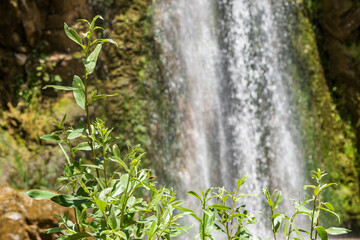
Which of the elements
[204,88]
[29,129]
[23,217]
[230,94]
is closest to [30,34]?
[29,129]

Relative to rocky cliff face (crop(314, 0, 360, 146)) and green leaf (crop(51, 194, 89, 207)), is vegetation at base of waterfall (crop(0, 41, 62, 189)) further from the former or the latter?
rocky cliff face (crop(314, 0, 360, 146))

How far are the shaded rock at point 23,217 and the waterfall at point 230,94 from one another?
105 inches

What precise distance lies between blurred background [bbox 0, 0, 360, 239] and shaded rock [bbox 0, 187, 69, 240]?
1951 millimetres

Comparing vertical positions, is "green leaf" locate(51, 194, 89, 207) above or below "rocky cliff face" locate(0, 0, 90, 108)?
below

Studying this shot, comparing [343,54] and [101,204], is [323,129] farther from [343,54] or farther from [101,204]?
[101,204]

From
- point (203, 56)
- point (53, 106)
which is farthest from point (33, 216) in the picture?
point (203, 56)

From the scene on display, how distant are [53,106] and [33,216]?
2.58 meters

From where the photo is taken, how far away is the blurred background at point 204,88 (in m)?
4.37

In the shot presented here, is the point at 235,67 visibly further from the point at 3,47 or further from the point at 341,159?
the point at 3,47

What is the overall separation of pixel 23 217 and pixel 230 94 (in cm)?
392

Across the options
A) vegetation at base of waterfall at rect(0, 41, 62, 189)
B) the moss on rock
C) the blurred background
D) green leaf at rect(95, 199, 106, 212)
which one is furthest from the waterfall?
green leaf at rect(95, 199, 106, 212)

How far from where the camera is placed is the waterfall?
197 inches

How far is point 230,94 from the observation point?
5449 mm

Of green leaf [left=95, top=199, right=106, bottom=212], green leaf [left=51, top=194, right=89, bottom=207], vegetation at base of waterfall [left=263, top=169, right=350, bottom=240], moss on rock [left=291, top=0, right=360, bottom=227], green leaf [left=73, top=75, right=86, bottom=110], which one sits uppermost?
green leaf [left=73, top=75, right=86, bottom=110]
